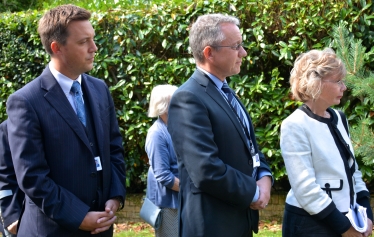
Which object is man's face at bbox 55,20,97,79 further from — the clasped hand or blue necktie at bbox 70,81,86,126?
the clasped hand

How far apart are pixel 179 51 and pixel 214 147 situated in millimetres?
4845

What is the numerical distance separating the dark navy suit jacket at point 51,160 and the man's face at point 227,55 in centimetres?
85

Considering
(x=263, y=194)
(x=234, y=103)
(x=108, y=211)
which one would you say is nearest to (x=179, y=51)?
(x=234, y=103)

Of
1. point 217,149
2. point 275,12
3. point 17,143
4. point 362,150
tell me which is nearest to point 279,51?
point 275,12

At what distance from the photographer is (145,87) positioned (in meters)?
8.20

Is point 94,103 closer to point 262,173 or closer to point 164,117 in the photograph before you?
point 262,173

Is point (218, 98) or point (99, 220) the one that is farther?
point (218, 98)

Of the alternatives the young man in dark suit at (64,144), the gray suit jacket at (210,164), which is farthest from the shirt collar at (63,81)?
the gray suit jacket at (210,164)

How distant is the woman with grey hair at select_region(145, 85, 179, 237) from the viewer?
5258mm

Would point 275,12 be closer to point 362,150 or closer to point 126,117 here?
point 126,117

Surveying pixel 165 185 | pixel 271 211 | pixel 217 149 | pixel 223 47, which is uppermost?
pixel 223 47

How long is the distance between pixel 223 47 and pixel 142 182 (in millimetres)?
5457

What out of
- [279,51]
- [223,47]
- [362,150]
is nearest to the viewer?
[223,47]

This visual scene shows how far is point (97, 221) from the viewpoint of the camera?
11.2 ft
